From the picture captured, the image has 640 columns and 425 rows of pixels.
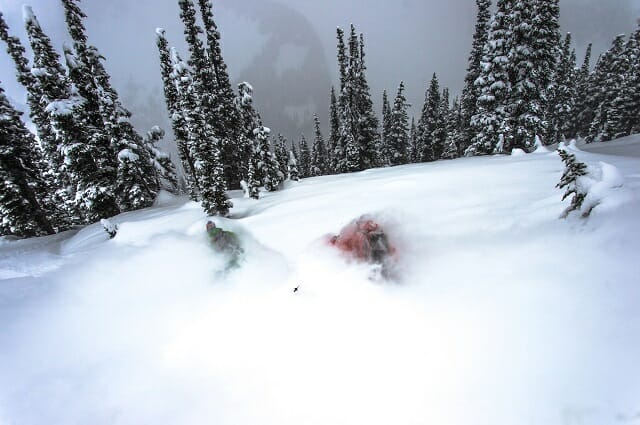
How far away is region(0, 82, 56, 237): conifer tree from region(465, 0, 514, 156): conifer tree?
32.1 meters

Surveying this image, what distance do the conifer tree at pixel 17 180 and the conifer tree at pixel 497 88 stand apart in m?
32.1

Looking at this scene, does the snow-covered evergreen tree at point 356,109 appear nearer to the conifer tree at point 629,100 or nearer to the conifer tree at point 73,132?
the conifer tree at point 73,132


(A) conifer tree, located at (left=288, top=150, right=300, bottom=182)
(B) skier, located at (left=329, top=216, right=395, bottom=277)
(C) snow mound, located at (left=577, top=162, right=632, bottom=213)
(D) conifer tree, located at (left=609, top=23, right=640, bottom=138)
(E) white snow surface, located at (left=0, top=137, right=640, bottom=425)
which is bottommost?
(E) white snow surface, located at (left=0, top=137, right=640, bottom=425)

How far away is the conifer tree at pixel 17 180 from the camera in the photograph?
15180mm

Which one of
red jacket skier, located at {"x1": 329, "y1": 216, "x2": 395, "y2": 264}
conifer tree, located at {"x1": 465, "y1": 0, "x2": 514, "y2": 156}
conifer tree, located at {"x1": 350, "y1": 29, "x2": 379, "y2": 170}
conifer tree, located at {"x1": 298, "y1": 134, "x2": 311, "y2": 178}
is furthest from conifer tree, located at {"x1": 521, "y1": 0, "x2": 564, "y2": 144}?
conifer tree, located at {"x1": 298, "y1": 134, "x2": 311, "y2": 178}

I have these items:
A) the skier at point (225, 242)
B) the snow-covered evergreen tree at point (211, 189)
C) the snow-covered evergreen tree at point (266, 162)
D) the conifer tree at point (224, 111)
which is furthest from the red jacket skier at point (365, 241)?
the conifer tree at point (224, 111)

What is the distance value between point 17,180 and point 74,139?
4.48 meters

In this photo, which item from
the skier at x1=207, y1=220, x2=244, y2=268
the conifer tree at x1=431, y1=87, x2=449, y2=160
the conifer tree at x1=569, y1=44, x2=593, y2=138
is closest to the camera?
the skier at x1=207, y1=220, x2=244, y2=268

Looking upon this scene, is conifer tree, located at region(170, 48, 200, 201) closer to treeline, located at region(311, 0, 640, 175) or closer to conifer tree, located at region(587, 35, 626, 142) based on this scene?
treeline, located at region(311, 0, 640, 175)

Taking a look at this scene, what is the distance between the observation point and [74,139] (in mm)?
15812

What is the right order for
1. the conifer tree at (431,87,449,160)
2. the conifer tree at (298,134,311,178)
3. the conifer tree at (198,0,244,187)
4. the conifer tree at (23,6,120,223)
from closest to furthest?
the conifer tree at (23,6,120,223)
the conifer tree at (198,0,244,187)
the conifer tree at (431,87,449,160)
the conifer tree at (298,134,311,178)

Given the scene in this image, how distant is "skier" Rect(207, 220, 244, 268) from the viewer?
6007mm

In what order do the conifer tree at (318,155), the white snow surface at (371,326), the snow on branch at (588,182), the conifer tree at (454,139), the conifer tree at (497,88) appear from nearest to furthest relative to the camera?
the white snow surface at (371,326)
the snow on branch at (588,182)
the conifer tree at (497,88)
the conifer tree at (454,139)
the conifer tree at (318,155)

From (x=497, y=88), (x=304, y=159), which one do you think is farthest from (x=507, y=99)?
(x=304, y=159)
